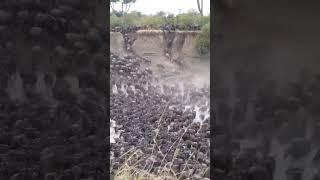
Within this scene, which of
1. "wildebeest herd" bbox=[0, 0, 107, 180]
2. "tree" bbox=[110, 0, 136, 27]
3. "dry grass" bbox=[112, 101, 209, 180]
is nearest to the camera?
"wildebeest herd" bbox=[0, 0, 107, 180]

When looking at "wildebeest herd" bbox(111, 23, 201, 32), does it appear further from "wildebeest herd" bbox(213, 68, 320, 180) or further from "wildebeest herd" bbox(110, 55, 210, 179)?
"wildebeest herd" bbox(213, 68, 320, 180)

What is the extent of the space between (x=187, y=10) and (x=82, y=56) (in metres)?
0.77

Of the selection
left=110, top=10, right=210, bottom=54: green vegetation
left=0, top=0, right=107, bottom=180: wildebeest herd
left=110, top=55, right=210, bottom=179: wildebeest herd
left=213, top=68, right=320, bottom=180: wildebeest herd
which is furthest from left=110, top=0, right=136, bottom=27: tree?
left=213, top=68, right=320, bottom=180: wildebeest herd

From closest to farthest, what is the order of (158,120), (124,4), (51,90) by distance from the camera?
(51,90)
(124,4)
(158,120)

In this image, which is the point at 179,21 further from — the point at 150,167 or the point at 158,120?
the point at 150,167

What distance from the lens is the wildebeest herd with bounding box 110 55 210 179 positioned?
336 cm

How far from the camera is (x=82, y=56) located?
3.22 m

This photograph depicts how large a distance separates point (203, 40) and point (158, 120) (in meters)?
0.63

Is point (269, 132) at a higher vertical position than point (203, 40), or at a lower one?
lower

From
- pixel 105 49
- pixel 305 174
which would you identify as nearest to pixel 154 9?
pixel 105 49

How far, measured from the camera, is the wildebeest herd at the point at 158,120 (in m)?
3.36

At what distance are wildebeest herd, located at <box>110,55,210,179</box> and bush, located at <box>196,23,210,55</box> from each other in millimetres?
258

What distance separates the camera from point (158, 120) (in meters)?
3.42

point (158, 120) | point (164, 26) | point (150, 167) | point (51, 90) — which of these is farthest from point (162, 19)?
point (150, 167)
